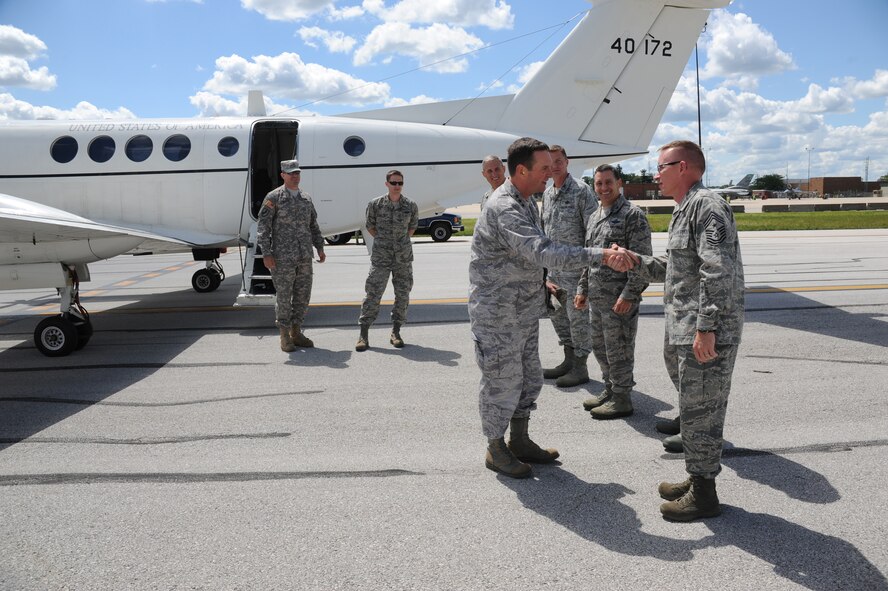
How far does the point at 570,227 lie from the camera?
602cm

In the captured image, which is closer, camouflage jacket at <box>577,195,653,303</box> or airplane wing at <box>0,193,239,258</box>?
camouflage jacket at <box>577,195,653,303</box>

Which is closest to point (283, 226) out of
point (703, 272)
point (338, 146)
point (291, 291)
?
point (291, 291)

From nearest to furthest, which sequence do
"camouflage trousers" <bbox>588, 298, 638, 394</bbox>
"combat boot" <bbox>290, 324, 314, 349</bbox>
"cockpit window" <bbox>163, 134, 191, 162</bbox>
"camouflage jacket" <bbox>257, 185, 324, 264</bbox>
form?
1. "camouflage trousers" <bbox>588, 298, 638, 394</bbox>
2. "camouflage jacket" <bbox>257, 185, 324, 264</bbox>
3. "combat boot" <bbox>290, 324, 314, 349</bbox>
4. "cockpit window" <bbox>163, 134, 191, 162</bbox>

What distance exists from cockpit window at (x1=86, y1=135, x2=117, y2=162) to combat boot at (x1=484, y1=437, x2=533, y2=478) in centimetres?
870

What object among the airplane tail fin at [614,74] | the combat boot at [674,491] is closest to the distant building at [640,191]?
the airplane tail fin at [614,74]

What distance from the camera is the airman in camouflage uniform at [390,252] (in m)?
7.89

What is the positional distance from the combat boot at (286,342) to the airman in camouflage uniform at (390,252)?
755 mm

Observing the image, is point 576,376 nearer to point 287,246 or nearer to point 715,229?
point 715,229

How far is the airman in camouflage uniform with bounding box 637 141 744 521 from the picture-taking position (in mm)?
3402

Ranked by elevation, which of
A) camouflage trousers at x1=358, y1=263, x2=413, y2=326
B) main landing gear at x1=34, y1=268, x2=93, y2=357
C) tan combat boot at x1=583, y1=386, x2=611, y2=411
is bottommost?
tan combat boot at x1=583, y1=386, x2=611, y2=411

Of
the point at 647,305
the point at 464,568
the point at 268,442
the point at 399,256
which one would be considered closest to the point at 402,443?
the point at 268,442

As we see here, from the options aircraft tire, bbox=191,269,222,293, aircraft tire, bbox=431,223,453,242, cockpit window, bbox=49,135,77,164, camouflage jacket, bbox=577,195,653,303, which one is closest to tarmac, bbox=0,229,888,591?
camouflage jacket, bbox=577,195,653,303

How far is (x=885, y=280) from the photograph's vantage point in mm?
12141

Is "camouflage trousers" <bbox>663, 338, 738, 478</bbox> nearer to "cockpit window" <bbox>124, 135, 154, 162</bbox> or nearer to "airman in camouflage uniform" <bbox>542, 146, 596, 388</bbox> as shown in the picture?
"airman in camouflage uniform" <bbox>542, 146, 596, 388</bbox>
